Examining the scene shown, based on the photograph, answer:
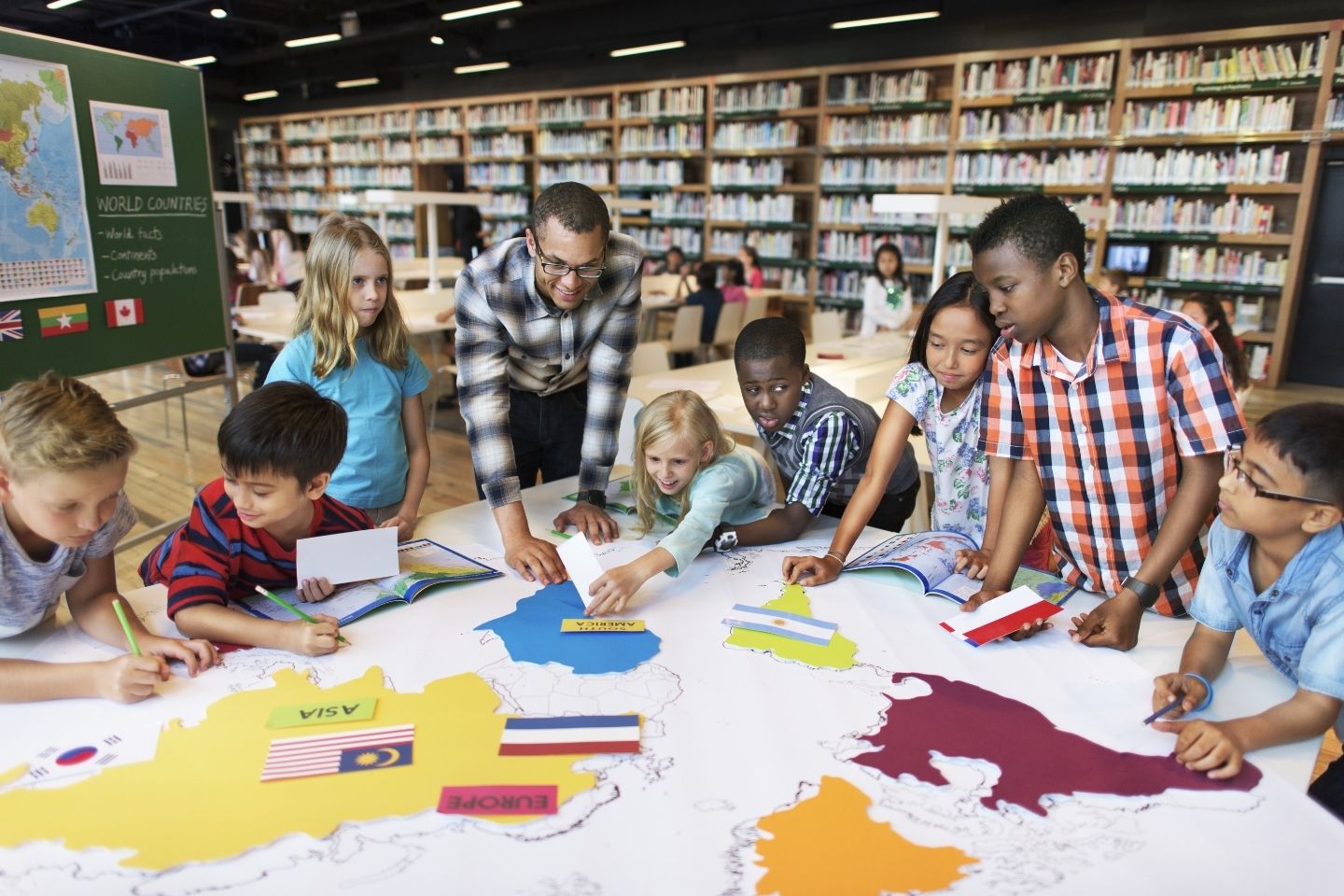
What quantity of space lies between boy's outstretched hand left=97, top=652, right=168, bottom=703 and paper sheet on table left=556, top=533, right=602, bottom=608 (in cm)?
62

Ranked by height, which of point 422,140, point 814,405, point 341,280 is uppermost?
point 422,140

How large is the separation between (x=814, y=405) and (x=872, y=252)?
681 cm

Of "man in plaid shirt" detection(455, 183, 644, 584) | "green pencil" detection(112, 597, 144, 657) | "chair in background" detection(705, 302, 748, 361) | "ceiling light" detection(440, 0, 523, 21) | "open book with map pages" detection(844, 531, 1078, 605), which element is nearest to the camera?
"green pencil" detection(112, 597, 144, 657)

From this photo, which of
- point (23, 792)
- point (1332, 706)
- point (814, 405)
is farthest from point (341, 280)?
point (1332, 706)

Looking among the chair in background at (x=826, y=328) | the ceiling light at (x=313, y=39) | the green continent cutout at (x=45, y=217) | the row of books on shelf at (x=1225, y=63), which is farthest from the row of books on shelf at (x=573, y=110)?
the green continent cutout at (x=45, y=217)

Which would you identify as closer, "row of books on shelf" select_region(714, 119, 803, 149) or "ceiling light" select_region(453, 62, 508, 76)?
"row of books on shelf" select_region(714, 119, 803, 149)

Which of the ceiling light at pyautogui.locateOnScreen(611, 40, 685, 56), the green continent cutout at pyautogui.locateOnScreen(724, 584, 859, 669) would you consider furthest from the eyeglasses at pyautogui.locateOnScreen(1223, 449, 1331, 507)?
the ceiling light at pyautogui.locateOnScreen(611, 40, 685, 56)

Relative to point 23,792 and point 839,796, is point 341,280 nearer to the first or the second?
point 23,792

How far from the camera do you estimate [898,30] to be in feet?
27.2

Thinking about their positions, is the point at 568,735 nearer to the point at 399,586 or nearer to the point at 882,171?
the point at 399,586

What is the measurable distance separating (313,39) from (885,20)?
6947 mm

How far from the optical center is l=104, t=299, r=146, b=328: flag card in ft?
9.37

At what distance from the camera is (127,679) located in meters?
1.16

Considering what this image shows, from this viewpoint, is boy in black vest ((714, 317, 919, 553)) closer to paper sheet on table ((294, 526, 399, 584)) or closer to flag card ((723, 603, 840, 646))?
flag card ((723, 603, 840, 646))
